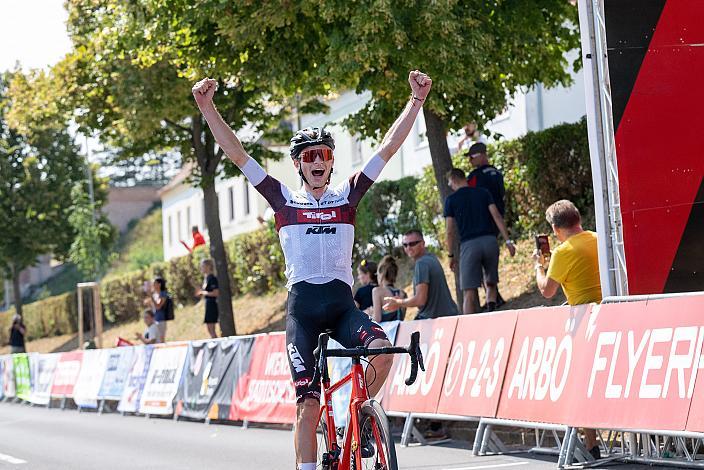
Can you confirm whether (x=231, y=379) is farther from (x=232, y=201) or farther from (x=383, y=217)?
(x=232, y=201)

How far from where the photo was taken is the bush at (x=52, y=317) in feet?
172

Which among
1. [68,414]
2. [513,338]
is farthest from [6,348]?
[513,338]

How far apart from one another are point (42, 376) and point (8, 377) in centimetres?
377

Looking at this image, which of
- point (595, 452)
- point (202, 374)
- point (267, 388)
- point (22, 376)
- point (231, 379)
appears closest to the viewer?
point (595, 452)

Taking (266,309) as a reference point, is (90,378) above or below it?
below

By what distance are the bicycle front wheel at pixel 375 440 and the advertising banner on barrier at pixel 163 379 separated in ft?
39.8

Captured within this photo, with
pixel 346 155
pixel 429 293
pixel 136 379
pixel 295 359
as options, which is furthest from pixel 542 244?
pixel 346 155

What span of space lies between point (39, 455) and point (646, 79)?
753 centimetres

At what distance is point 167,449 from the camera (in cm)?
1318

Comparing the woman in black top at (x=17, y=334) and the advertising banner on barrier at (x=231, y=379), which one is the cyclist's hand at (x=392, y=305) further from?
the woman in black top at (x=17, y=334)

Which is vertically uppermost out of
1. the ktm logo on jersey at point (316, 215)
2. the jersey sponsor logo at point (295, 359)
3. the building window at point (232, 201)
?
the building window at point (232, 201)

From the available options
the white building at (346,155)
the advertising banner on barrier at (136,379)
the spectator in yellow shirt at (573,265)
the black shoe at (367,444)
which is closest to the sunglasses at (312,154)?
the black shoe at (367,444)

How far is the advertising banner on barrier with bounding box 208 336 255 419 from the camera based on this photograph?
616 inches

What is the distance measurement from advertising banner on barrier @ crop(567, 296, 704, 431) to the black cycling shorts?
268 centimetres
